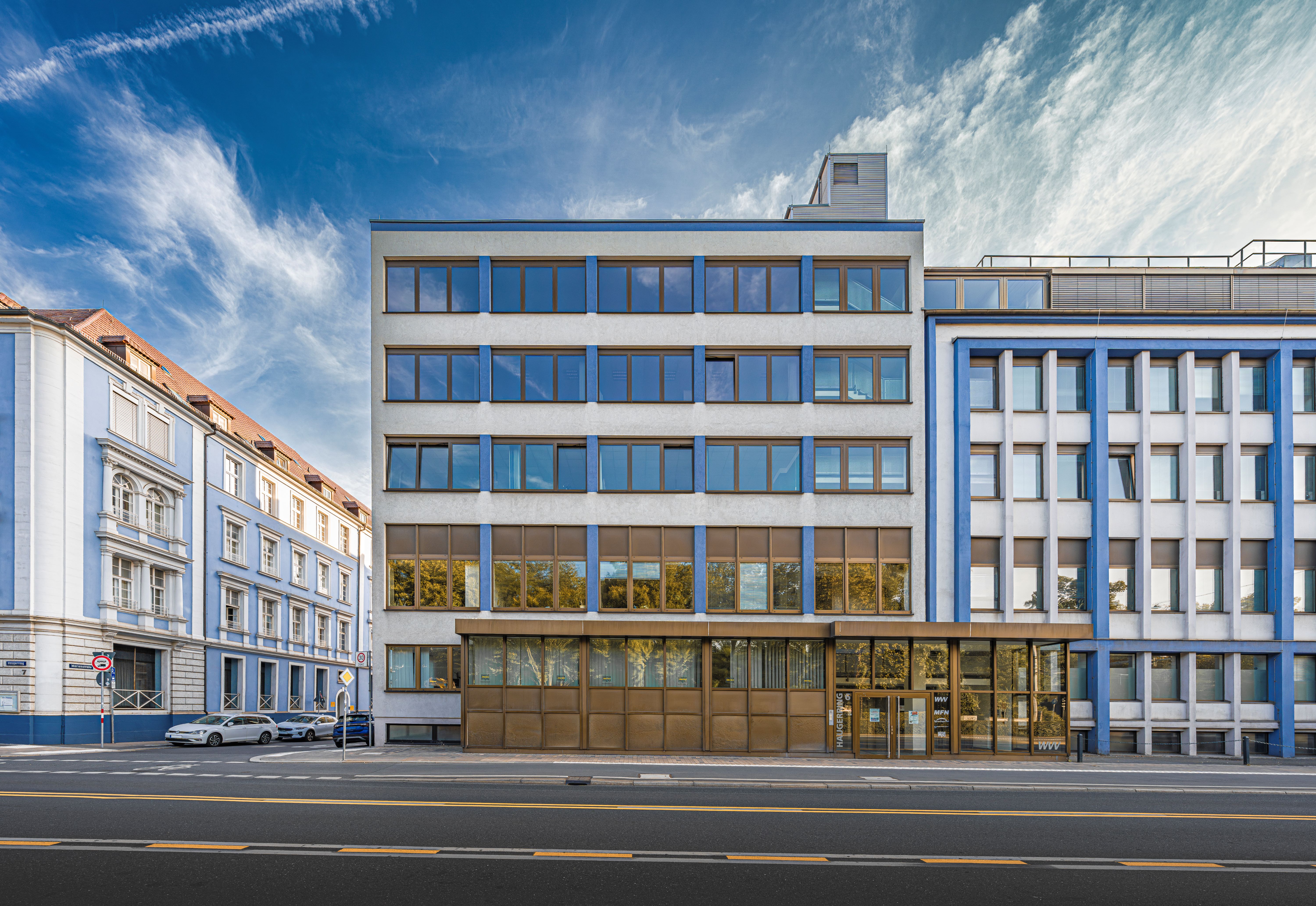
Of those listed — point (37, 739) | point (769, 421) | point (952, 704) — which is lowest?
point (37, 739)

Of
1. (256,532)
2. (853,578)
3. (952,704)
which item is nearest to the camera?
(952,704)

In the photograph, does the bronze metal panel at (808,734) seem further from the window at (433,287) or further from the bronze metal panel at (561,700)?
the window at (433,287)

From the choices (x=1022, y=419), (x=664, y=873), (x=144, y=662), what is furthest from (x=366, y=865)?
(x=144, y=662)

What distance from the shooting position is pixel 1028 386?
1105 inches

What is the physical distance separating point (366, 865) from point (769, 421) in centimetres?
2018

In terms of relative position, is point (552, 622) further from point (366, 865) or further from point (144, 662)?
point (144, 662)

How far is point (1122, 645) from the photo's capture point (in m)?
26.8

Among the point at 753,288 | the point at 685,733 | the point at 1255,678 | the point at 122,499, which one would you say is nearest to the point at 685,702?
the point at 685,733

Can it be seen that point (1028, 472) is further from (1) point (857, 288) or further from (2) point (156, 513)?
(2) point (156, 513)

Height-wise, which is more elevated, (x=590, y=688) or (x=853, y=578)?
(x=853, y=578)

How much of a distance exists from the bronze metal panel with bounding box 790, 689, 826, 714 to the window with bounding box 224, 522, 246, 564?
104 feet

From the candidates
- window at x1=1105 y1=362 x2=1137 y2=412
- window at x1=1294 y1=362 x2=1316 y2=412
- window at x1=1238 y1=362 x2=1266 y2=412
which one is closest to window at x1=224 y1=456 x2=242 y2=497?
window at x1=1105 y1=362 x2=1137 y2=412

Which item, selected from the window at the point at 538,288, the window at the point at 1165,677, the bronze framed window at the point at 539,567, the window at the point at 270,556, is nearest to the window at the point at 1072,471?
the window at the point at 1165,677

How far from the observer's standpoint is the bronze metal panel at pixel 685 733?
2369 centimetres
